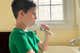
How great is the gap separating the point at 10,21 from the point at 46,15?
402 mm

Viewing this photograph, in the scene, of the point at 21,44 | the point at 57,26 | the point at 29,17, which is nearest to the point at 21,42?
the point at 21,44

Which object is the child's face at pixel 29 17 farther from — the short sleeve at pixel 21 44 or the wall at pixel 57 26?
the wall at pixel 57 26

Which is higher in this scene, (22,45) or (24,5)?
Result: (24,5)

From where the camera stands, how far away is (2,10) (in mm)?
2209

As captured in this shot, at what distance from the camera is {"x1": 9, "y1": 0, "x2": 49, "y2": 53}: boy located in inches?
39.1

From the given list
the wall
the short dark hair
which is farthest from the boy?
the wall

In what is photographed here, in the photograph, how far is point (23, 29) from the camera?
41.1 inches

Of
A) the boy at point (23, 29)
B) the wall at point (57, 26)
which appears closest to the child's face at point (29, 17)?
the boy at point (23, 29)

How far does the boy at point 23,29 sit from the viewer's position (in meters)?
0.99

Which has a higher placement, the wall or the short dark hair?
the short dark hair

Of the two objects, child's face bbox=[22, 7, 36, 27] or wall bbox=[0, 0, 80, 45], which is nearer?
child's face bbox=[22, 7, 36, 27]

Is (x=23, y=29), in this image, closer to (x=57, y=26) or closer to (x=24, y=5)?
(x=24, y=5)

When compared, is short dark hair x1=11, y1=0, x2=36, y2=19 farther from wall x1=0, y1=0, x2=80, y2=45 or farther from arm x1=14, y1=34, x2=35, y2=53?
wall x1=0, y1=0, x2=80, y2=45

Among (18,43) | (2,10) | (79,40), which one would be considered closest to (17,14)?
(18,43)
